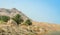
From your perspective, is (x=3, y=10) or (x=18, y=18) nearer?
(x=18, y=18)

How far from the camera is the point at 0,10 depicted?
107938 mm

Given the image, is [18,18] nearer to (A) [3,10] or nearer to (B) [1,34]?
(B) [1,34]

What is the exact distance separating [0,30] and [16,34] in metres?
4.85

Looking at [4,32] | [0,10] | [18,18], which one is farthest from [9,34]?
[0,10]

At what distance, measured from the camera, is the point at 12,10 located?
4412 inches

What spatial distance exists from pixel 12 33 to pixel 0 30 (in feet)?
11.5

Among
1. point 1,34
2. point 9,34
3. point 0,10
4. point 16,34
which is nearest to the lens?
point 1,34

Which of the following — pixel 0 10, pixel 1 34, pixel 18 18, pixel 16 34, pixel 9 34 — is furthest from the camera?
pixel 0 10

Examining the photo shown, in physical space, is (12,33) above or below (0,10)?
below

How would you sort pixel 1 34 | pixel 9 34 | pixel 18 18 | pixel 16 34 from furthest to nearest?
pixel 18 18, pixel 16 34, pixel 9 34, pixel 1 34

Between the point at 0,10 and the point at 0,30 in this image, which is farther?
the point at 0,10

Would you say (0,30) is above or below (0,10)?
below

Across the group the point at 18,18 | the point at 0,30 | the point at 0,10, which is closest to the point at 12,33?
the point at 0,30

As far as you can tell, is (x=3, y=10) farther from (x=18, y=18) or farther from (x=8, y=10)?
(x=18, y=18)
